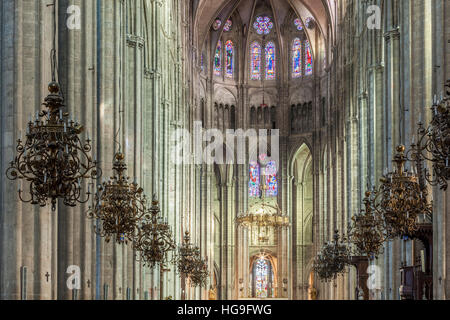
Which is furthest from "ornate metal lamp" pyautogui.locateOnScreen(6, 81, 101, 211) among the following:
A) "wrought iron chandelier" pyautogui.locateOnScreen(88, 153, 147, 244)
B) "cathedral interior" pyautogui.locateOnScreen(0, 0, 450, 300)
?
"wrought iron chandelier" pyautogui.locateOnScreen(88, 153, 147, 244)

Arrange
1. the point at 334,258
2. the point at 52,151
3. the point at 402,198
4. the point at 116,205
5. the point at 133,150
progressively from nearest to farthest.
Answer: the point at 52,151 → the point at 402,198 → the point at 116,205 → the point at 133,150 → the point at 334,258

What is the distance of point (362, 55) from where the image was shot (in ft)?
137

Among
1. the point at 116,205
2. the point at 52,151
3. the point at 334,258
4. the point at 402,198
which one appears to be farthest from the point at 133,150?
the point at 52,151

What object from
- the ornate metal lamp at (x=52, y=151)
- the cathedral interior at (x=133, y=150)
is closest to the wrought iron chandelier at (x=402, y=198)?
the cathedral interior at (x=133, y=150)

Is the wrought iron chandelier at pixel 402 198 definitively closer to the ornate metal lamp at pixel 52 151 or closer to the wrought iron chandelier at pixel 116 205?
the wrought iron chandelier at pixel 116 205

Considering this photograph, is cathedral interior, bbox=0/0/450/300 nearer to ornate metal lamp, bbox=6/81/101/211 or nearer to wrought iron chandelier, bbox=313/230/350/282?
ornate metal lamp, bbox=6/81/101/211

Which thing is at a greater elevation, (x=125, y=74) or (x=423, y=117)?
(x=125, y=74)

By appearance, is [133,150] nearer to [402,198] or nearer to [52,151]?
[402,198]

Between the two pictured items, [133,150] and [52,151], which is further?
[133,150]

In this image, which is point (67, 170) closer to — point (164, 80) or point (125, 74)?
point (125, 74)

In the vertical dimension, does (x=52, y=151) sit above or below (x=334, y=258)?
above

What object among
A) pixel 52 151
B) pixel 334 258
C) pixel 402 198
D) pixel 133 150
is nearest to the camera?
pixel 52 151
